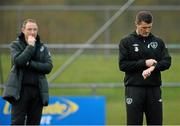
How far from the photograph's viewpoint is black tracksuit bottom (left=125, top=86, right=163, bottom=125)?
7.91 m

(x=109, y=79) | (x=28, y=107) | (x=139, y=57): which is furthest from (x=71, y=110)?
(x=109, y=79)

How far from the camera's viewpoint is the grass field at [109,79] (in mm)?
11586

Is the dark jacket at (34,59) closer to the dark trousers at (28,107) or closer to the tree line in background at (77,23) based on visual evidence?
the dark trousers at (28,107)

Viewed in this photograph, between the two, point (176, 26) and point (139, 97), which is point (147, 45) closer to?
point (139, 97)

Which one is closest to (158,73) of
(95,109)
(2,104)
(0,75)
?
(95,109)

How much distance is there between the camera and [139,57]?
7.95 m

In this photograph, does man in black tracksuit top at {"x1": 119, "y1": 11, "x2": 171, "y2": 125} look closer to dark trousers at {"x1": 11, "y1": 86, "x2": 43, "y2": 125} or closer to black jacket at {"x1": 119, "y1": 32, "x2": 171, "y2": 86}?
black jacket at {"x1": 119, "y1": 32, "x2": 171, "y2": 86}

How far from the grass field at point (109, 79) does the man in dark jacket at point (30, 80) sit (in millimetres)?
3468

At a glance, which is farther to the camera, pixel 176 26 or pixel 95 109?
pixel 176 26

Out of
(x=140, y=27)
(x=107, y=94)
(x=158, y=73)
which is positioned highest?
(x=140, y=27)

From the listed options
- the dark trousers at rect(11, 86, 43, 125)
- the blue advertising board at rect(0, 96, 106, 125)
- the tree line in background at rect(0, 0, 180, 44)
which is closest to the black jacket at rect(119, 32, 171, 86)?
the dark trousers at rect(11, 86, 43, 125)

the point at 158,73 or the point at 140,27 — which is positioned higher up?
the point at 140,27

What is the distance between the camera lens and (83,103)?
1021cm

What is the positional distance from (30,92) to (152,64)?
1.42 meters
